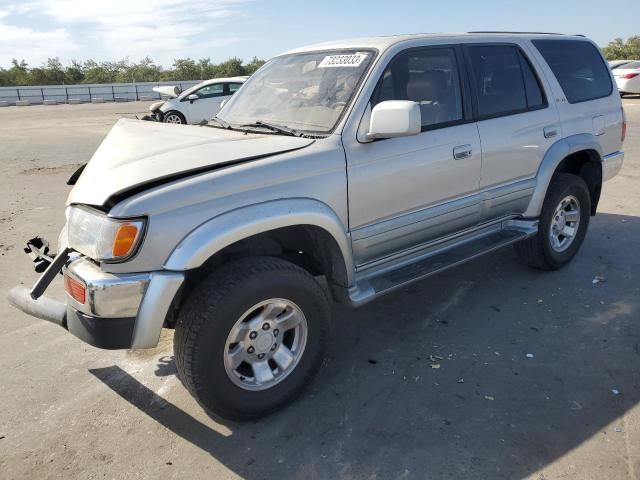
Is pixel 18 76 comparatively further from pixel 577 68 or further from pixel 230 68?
pixel 577 68

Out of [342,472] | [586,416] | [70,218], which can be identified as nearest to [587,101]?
[586,416]

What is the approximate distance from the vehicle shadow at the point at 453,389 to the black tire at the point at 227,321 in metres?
0.16

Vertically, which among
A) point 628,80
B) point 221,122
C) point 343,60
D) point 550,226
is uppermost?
point 343,60

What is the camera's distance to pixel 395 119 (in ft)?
9.34

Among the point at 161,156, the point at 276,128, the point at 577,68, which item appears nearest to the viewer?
the point at 161,156

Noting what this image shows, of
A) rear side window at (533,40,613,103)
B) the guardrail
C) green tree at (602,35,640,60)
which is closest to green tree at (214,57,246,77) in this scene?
the guardrail

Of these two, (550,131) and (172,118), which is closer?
(550,131)

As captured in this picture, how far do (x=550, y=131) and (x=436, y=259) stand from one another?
61.3 inches

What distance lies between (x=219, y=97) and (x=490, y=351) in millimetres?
13543

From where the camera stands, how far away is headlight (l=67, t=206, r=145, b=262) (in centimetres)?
236

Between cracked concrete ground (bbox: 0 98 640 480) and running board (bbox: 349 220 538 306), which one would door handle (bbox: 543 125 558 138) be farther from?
cracked concrete ground (bbox: 0 98 640 480)

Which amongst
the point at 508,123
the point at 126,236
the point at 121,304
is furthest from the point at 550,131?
the point at 121,304

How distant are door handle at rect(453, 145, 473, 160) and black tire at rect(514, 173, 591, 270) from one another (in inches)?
45.9

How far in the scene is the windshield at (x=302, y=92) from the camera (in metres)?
3.20
